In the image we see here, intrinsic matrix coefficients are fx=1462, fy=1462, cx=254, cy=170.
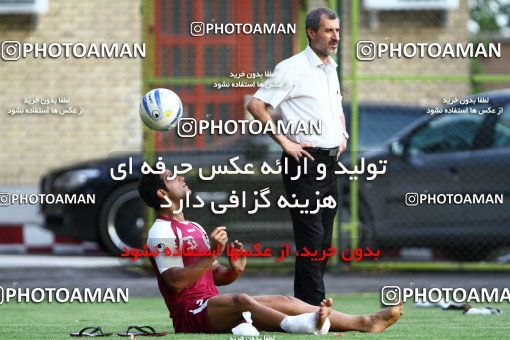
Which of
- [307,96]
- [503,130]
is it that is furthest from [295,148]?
[503,130]

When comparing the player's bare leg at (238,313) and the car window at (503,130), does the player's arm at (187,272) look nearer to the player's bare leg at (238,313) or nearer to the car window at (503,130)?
the player's bare leg at (238,313)

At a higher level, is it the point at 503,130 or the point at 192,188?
the point at 503,130

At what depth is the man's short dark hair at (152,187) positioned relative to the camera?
26.2 ft

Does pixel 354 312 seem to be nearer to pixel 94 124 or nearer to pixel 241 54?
pixel 241 54

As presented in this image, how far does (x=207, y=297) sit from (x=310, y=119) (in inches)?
73.0

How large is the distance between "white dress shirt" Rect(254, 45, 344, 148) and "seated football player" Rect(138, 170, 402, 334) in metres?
1.33

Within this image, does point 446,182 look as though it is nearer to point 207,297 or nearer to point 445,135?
point 445,135

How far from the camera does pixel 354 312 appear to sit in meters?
10.4

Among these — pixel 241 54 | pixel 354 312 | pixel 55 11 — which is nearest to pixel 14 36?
pixel 55 11

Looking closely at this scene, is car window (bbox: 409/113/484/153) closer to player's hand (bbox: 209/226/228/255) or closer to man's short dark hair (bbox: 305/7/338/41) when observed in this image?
man's short dark hair (bbox: 305/7/338/41)

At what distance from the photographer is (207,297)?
303 inches

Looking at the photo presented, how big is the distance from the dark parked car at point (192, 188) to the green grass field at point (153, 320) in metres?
1.39

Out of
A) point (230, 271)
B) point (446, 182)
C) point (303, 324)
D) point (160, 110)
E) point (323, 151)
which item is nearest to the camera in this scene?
point (303, 324)

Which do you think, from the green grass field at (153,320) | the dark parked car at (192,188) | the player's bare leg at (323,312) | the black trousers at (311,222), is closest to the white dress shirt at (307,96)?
the black trousers at (311,222)
